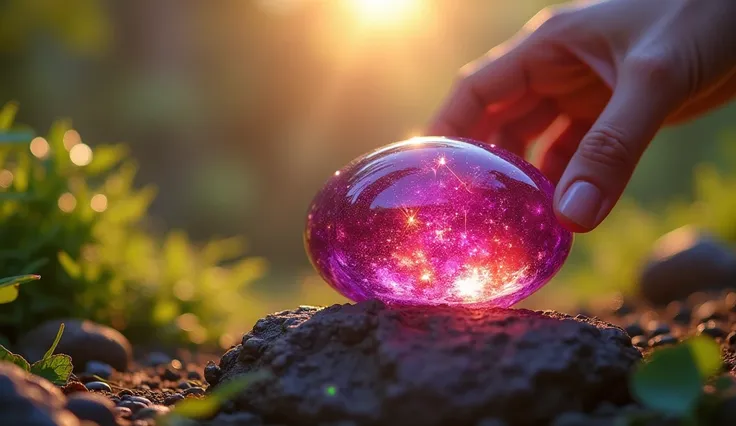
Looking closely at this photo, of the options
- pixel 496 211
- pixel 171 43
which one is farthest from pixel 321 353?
pixel 171 43

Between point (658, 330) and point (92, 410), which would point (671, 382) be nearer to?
point (92, 410)

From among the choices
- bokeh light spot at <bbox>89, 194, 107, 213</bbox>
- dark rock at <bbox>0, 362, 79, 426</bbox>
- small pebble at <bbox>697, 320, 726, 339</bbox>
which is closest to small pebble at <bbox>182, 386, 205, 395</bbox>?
dark rock at <bbox>0, 362, 79, 426</bbox>

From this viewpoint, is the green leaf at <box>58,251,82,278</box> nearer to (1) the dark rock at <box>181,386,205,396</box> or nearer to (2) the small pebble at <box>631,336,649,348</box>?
(1) the dark rock at <box>181,386,205,396</box>

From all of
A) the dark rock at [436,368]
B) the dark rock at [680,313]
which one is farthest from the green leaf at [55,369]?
the dark rock at [680,313]

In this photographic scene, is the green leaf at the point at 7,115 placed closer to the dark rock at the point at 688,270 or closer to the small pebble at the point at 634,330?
the small pebble at the point at 634,330

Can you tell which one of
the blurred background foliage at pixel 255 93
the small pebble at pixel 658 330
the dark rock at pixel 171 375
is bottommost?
the dark rock at pixel 171 375

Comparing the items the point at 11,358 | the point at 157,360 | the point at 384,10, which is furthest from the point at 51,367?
the point at 384,10
